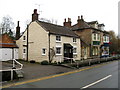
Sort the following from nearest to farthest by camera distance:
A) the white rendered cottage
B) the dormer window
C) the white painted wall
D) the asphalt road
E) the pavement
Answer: the asphalt road → the pavement → the white rendered cottage → the white painted wall → the dormer window

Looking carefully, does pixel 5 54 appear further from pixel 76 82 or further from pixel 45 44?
pixel 76 82

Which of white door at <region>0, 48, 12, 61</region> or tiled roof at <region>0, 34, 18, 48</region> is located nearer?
white door at <region>0, 48, 12, 61</region>

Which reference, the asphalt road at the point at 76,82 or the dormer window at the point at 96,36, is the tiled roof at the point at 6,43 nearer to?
the asphalt road at the point at 76,82

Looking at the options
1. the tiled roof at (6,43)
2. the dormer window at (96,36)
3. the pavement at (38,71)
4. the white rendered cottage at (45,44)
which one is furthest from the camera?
the dormer window at (96,36)

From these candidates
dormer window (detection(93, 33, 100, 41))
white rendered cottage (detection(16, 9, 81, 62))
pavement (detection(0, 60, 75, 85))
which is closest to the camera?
pavement (detection(0, 60, 75, 85))

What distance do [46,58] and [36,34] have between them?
5.25 meters

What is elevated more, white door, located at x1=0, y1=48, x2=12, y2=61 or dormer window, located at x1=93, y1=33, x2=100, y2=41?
dormer window, located at x1=93, y1=33, x2=100, y2=41

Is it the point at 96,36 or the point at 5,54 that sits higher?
the point at 96,36

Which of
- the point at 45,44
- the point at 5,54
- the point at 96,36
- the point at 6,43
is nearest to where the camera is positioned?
the point at 45,44

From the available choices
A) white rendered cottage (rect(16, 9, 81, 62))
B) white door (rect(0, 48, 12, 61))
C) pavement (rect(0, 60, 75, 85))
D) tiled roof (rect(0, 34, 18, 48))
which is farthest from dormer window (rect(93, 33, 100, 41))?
white door (rect(0, 48, 12, 61))

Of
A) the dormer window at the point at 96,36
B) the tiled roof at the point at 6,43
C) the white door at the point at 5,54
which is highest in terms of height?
the dormer window at the point at 96,36

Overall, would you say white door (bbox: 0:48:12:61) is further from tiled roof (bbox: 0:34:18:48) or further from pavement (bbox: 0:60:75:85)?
pavement (bbox: 0:60:75:85)

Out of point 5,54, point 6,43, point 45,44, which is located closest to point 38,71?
point 45,44

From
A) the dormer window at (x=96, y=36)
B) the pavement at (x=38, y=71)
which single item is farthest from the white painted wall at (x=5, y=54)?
the dormer window at (x=96, y=36)
